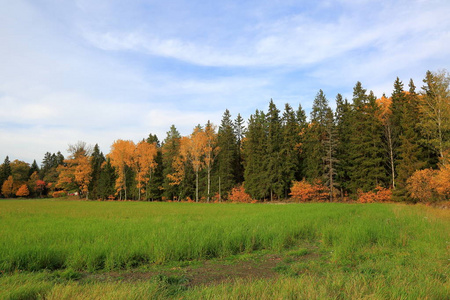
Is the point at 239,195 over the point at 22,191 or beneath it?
beneath

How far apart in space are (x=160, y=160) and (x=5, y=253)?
58.6 metres

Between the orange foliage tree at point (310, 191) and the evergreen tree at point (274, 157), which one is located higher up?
the evergreen tree at point (274, 157)

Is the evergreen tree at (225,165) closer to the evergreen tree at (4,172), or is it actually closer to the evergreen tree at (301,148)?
the evergreen tree at (301,148)

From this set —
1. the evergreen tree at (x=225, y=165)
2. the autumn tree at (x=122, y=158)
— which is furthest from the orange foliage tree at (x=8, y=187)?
the evergreen tree at (x=225, y=165)

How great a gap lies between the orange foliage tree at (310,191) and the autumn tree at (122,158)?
40646 millimetres

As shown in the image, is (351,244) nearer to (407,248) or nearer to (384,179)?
(407,248)

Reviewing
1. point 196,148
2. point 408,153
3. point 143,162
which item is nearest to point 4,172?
point 143,162

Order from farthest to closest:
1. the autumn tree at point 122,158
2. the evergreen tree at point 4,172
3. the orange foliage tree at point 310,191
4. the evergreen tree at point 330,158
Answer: the evergreen tree at point 4,172, the autumn tree at point 122,158, the orange foliage tree at point 310,191, the evergreen tree at point 330,158

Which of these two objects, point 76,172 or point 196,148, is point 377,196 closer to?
point 196,148

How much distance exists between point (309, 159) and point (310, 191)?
612cm

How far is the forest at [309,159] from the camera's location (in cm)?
3278

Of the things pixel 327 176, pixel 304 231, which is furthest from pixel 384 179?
pixel 304 231

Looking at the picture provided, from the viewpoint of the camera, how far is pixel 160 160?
64.9m

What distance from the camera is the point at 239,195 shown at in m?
50.5
